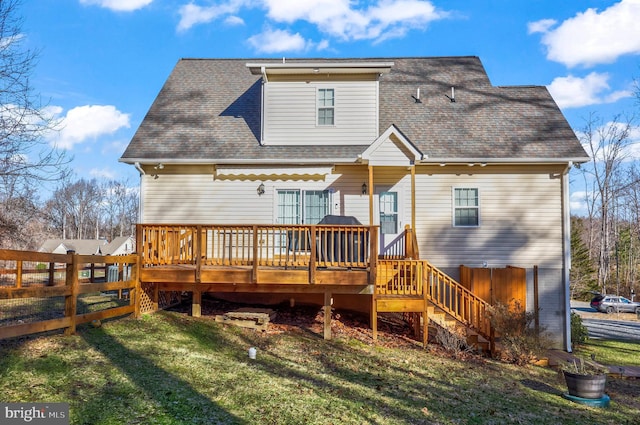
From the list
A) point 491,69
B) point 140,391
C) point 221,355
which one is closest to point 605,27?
point 491,69

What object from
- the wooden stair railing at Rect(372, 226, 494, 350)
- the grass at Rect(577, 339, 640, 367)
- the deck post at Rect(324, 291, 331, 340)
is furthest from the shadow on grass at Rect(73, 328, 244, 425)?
the grass at Rect(577, 339, 640, 367)

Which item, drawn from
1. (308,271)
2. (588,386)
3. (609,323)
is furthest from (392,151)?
(609,323)

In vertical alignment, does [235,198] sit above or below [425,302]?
above

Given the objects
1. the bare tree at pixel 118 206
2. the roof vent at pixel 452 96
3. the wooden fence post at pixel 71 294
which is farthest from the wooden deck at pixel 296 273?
the bare tree at pixel 118 206

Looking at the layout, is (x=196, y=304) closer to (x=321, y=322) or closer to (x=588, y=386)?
(x=321, y=322)

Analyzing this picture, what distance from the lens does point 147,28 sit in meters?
19.1

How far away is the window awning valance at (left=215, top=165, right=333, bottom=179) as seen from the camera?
12352 mm

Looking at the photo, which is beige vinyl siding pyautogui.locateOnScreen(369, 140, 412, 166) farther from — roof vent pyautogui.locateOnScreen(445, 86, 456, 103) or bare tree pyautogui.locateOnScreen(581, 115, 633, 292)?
bare tree pyautogui.locateOnScreen(581, 115, 633, 292)

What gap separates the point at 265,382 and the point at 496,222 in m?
8.69

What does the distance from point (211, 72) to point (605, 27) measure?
20324mm

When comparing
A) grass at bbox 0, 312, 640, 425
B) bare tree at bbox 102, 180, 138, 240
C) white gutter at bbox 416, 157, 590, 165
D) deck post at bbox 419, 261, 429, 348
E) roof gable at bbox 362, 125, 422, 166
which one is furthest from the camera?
bare tree at bbox 102, 180, 138, 240

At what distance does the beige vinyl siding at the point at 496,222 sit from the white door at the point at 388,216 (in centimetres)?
58

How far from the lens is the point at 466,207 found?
12.9 metres

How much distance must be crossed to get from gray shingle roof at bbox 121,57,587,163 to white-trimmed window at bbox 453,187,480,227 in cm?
104
